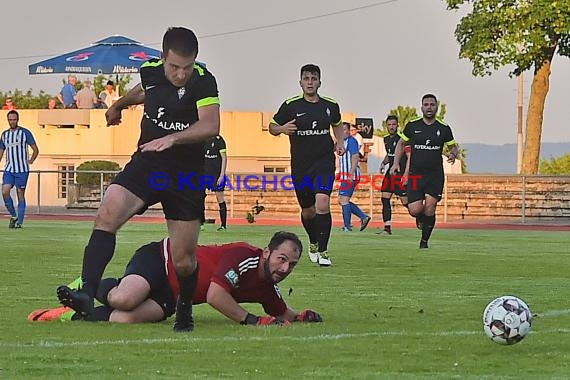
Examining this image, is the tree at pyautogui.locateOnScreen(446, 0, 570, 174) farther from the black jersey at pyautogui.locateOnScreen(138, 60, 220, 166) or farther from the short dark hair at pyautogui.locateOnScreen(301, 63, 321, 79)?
the black jersey at pyautogui.locateOnScreen(138, 60, 220, 166)

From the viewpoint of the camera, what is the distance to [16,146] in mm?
23391

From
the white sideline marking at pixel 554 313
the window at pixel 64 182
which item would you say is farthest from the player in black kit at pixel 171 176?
the window at pixel 64 182

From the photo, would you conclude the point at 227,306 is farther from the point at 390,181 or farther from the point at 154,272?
the point at 390,181

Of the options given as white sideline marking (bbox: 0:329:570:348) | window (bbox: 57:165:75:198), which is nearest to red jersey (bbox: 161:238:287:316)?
white sideline marking (bbox: 0:329:570:348)

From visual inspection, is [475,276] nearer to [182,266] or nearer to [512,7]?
[182,266]

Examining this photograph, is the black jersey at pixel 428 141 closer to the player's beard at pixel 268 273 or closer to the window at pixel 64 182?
the player's beard at pixel 268 273

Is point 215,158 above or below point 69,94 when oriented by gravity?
below

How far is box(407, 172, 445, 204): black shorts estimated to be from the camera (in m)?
18.1

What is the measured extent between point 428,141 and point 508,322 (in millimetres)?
10982

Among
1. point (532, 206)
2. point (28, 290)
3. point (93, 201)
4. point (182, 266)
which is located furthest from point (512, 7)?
point (182, 266)

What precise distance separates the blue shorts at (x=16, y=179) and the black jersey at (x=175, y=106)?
16.1 metres

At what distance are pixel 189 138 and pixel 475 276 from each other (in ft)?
20.6

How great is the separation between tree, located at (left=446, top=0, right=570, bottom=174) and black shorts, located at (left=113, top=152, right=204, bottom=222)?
29.7 m

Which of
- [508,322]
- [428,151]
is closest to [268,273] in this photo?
[508,322]
